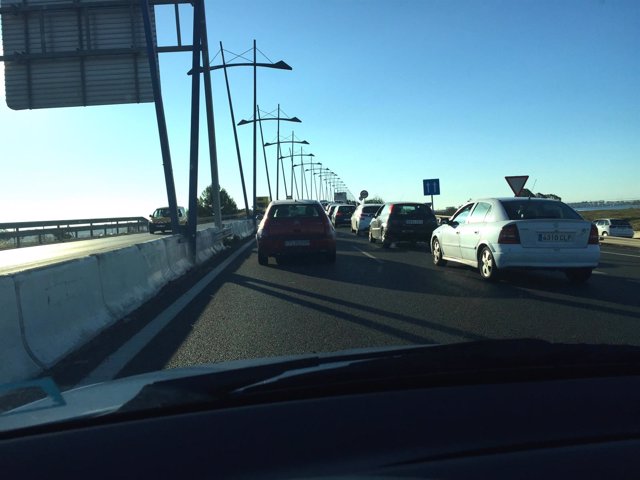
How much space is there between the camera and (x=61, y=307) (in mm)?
6078

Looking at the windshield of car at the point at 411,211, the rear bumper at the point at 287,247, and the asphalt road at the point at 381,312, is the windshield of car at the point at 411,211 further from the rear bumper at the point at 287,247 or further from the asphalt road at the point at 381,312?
the asphalt road at the point at 381,312

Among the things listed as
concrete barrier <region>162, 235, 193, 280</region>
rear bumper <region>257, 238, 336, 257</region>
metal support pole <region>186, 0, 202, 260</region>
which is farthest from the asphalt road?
metal support pole <region>186, 0, 202, 260</region>

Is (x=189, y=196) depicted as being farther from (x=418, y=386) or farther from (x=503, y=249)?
(x=418, y=386)

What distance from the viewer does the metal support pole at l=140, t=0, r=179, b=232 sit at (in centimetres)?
1426

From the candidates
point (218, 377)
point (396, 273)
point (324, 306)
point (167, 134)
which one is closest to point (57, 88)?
point (167, 134)

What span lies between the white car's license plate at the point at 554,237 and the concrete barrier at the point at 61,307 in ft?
22.6

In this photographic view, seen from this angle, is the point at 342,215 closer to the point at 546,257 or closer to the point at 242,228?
the point at 242,228

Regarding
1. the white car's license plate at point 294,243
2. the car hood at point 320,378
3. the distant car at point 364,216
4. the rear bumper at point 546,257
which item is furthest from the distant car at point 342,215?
the car hood at point 320,378

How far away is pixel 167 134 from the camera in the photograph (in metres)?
14.7

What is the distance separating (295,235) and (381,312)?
6.70 m

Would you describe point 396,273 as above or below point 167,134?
below

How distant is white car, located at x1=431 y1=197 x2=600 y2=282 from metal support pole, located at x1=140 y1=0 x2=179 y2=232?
7.55m

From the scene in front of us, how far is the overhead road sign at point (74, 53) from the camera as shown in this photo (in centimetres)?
1583

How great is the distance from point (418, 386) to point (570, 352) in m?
0.83
